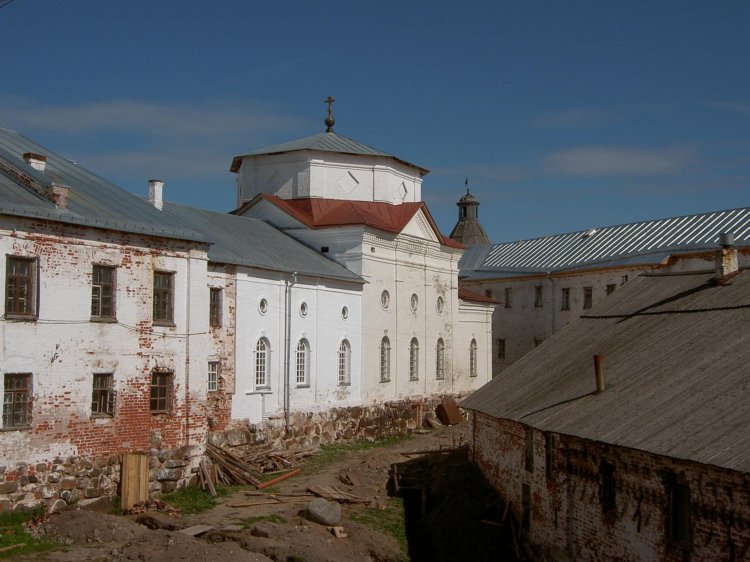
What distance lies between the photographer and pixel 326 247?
3253cm

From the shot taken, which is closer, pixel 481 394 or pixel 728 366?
pixel 728 366

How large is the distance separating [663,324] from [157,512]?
1118 cm

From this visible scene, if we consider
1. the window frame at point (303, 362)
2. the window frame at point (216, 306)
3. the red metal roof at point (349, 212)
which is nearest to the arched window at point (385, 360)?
the red metal roof at point (349, 212)

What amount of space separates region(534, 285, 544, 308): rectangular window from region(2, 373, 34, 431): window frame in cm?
3176

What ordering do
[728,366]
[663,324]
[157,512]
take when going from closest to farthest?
1. [728,366]
2. [663,324]
3. [157,512]

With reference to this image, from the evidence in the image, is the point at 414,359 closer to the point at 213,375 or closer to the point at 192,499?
the point at 213,375

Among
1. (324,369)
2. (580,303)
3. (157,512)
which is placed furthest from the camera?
(580,303)

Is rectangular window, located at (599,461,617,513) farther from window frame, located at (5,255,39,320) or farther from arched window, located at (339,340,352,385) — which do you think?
arched window, located at (339,340,352,385)

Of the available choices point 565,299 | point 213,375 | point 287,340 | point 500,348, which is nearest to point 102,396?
point 213,375

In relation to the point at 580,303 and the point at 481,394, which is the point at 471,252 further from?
the point at 481,394

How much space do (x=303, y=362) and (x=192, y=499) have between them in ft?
29.2

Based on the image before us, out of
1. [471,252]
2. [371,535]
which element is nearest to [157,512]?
[371,535]

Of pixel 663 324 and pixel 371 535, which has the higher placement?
pixel 663 324

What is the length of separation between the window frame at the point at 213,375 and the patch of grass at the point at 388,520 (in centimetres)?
613
